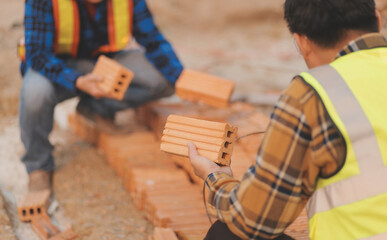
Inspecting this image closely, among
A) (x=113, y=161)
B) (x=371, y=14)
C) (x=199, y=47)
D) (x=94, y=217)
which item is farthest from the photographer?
(x=199, y=47)

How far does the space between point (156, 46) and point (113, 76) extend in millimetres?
548

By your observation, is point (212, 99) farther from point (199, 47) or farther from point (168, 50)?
point (199, 47)

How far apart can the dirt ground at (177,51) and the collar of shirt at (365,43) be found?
1.55 m

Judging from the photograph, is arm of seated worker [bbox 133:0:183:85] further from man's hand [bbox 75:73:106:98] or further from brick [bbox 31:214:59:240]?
brick [bbox 31:214:59:240]

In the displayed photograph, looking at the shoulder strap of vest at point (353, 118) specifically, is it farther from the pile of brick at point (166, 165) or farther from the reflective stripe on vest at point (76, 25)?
the reflective stripe on vest at point (76, 25)

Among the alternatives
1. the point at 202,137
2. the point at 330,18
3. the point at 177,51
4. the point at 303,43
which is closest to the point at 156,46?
the point at 202,137

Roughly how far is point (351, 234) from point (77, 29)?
229cm

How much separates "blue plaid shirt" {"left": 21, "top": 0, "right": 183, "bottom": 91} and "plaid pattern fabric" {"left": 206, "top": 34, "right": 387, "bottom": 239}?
1834 mm

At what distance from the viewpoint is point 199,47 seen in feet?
22.1

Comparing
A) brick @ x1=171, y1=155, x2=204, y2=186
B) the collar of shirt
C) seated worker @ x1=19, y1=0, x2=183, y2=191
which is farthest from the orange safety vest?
the collar of shirt

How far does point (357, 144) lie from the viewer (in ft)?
4.31

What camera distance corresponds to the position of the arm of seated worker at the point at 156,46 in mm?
3336

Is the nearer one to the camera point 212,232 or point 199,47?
point 212,232

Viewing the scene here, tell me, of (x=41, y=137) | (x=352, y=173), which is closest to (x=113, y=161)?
(x=41, y=137)
